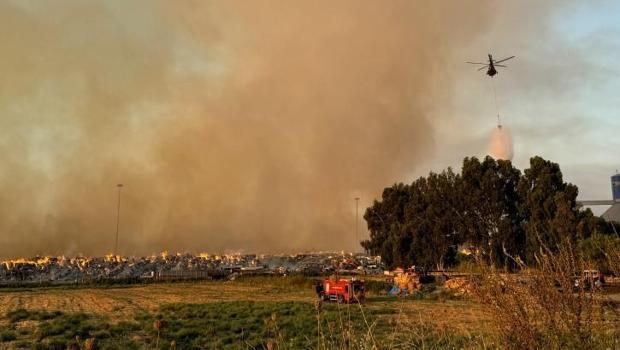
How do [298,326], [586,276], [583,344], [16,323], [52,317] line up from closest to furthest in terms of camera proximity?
[583,344], [586,276], [298,326], [16,323], [52,317]

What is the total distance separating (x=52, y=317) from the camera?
26.0 meters

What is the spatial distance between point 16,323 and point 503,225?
144 ft

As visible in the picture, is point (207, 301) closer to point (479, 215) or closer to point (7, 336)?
point (7, 336)

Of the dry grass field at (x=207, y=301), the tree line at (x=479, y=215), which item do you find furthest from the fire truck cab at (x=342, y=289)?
the tree line at (x=479, y=215)

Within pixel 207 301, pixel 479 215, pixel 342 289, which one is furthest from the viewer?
pixel 479 215

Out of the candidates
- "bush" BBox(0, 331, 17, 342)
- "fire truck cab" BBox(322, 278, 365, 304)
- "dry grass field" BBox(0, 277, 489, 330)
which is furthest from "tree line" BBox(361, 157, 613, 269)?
"bush" BBox(0, 331, 17, 342)

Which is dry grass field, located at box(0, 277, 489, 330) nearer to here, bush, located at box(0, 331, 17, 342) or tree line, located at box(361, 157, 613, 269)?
bush, located at box(0, 331, 17, 342)

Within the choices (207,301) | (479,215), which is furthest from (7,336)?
(479,215)

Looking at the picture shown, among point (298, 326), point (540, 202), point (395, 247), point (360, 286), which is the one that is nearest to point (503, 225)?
point (540, 202)

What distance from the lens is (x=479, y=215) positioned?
55.7 meters

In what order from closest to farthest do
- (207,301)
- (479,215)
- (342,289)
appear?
(342,289)
(207,301)
(479,215)

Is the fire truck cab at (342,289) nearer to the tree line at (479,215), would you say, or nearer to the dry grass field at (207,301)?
the dry grass field at (207,301)

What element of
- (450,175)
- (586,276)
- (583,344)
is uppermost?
(450,175)

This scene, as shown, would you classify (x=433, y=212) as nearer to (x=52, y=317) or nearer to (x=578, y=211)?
(x=578, y=211)
